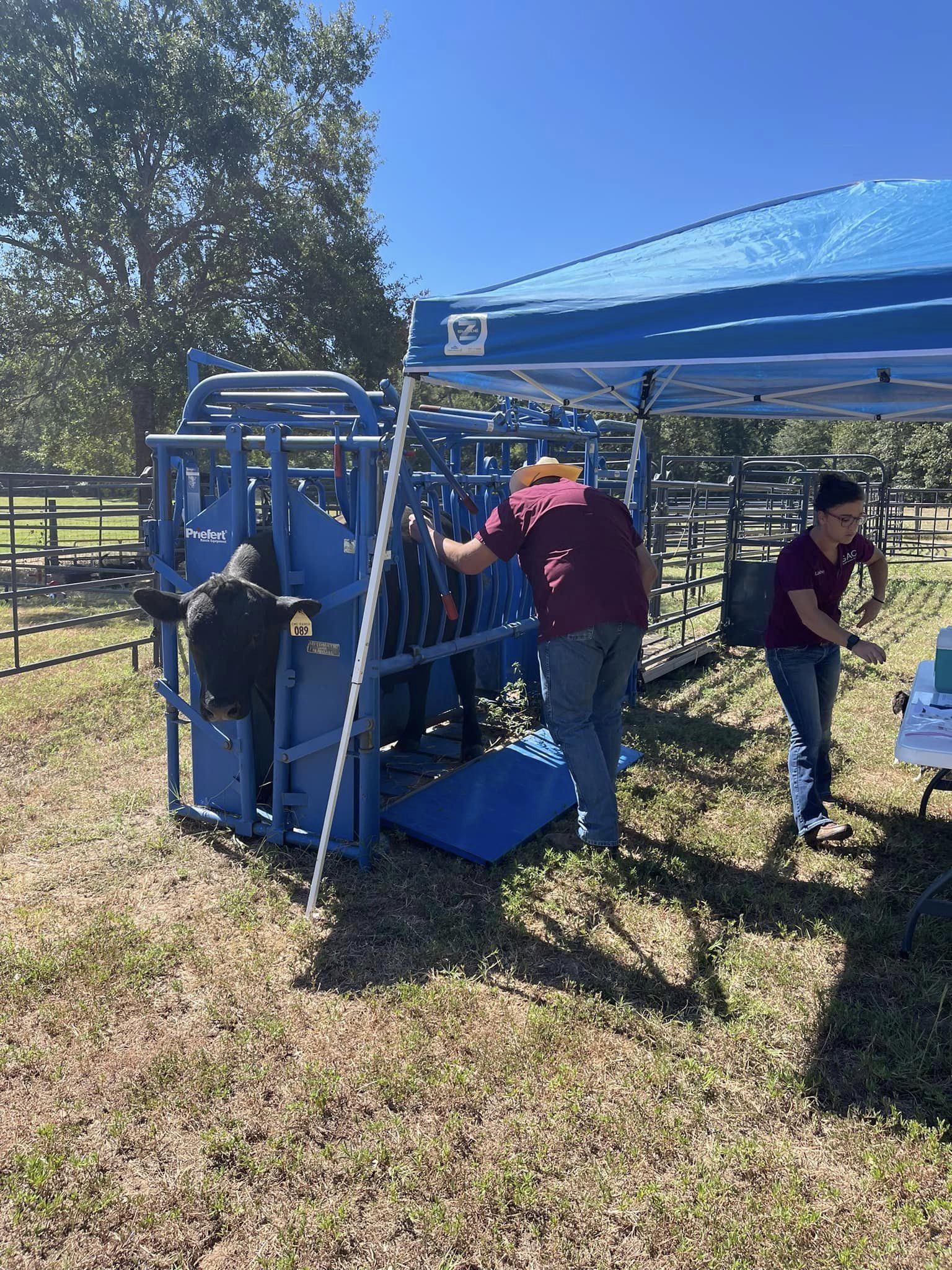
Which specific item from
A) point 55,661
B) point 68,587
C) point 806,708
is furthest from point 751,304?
point 55,661

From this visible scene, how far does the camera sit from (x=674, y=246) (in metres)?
4.33

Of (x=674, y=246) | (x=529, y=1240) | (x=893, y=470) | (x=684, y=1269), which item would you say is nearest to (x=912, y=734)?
(x=684, y=1269)

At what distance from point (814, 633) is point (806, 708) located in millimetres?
369

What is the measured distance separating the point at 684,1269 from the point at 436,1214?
62cm

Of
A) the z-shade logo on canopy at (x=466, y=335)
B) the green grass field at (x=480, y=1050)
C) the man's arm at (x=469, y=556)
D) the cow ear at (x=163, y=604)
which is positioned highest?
the z-shade logo on canopy at (x=466, y=335)

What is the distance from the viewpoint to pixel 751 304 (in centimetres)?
303

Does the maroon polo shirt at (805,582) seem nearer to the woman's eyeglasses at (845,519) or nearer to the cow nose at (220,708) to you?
the woman's eyeglasses at (845,519)

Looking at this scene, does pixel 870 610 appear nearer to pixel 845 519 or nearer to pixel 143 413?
pixel 845 519

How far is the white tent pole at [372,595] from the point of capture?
3.59m

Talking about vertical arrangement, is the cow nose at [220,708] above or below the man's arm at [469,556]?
below

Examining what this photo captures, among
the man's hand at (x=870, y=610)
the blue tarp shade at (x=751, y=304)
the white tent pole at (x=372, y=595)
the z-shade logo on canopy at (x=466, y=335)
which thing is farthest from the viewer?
the man's hand at (x=870, y=610)

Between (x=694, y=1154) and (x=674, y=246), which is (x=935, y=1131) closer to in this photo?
(x=694, y=1154)

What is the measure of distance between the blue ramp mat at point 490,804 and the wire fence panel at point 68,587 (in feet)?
7.20

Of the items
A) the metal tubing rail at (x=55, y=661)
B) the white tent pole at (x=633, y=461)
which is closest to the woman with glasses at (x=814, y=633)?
the white tent pole at (x=633, y=461)
